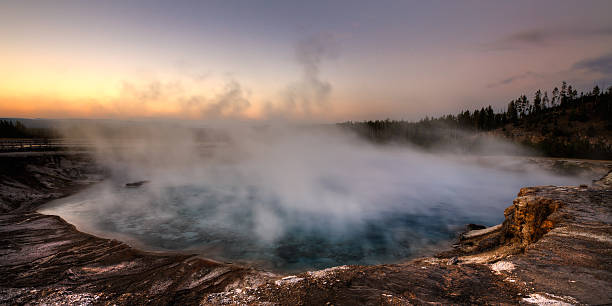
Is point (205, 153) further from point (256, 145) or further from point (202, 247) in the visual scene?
point (202, 247)

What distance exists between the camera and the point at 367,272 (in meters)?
5.30

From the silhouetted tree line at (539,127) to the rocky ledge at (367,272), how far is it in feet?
141

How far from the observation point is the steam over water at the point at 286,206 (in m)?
10.8

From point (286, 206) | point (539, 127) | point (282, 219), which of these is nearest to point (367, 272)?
point (282, 219)

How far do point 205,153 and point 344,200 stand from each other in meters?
28.1

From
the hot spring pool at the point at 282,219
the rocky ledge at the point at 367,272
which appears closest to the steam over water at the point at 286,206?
the hot spring pool at the point at 282,219

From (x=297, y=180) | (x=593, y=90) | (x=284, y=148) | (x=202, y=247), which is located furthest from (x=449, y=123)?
(x=202, y=247)

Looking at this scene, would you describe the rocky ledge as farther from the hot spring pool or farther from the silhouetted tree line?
the silhouetted tree line

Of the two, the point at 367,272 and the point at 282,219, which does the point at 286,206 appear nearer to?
the point at 282,219

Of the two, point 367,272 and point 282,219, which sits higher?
point 367,272

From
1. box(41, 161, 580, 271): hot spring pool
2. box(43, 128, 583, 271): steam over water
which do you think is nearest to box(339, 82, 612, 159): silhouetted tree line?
box(43, 128, 583, 271): steam over water

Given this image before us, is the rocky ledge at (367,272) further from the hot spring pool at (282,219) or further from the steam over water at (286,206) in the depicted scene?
the steam over water at (286,206)

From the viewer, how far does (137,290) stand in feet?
19.6

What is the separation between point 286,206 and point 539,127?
2677 inches
